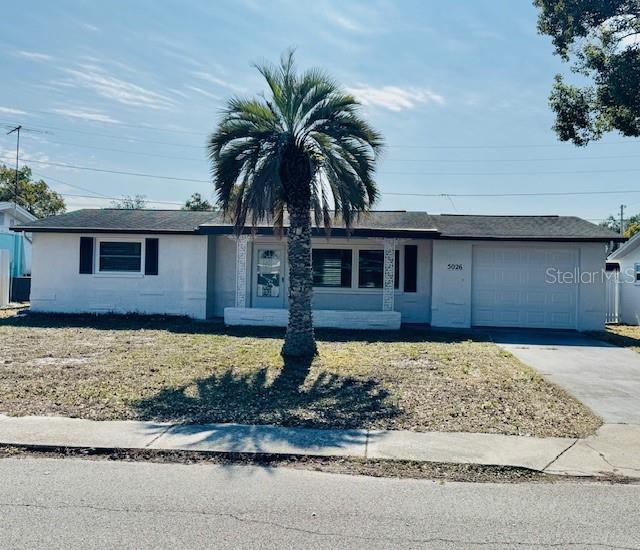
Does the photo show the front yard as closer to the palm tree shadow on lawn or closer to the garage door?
the palm tree shadow on lawn

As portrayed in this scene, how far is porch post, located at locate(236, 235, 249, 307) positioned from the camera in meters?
16.7

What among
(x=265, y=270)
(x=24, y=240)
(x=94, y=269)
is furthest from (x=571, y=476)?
(x=24, y=240)

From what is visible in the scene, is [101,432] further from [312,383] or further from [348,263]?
[348,263]

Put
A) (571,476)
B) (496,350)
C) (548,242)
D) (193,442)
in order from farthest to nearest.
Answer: (548,242) → (496,350) → (193,442) → (571,476)

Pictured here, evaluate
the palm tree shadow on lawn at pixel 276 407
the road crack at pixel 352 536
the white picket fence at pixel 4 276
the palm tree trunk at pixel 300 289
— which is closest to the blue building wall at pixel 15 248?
the white picket fence at pixel 4 276

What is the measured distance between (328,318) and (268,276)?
10.2 feet

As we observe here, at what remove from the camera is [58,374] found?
935cm

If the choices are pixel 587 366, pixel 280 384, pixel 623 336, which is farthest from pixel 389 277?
pixel 280 384

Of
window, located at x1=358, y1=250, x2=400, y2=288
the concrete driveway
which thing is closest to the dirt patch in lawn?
the concrete driveway

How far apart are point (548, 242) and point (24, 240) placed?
81.3ft

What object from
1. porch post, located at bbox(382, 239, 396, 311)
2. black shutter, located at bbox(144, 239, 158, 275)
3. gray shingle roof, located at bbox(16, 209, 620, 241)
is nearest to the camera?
gray shingle roof, located at bbox(16, 209, 620, 241)

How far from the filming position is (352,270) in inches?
708

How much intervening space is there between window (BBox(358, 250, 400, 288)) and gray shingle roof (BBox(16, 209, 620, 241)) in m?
1.09

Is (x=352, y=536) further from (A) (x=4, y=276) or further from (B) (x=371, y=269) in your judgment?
(A) (x=4, y=276)
